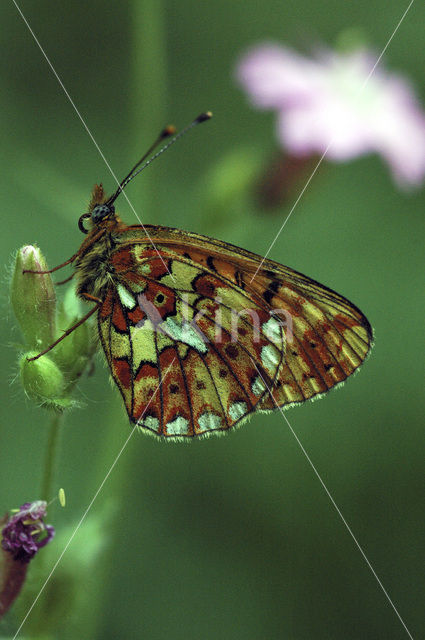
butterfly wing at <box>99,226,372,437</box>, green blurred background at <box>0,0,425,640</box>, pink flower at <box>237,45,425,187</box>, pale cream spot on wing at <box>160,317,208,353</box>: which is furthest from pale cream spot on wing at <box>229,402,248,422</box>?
pink flower at <box>237,45,425,187</box>

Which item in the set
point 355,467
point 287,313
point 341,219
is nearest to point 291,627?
point 355,467

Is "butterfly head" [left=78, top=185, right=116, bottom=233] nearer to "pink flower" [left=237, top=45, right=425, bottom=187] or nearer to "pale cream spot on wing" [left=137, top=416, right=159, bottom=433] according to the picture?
"pale cream spot on wing" [left=137, top=416, right=159, bottom=433]

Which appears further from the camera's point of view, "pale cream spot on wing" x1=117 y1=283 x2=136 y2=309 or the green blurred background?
the green blurred background

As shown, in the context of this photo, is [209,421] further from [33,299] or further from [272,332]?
[33,299]

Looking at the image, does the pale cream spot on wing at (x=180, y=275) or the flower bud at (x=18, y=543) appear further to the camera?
the pale cream spot on wing at (x=180, y=275)

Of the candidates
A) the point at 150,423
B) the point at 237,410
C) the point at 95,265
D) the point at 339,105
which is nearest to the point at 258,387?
the point at 237,410

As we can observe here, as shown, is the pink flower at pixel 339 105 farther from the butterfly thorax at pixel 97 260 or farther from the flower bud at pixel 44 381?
the flower bud at pixel 44 381

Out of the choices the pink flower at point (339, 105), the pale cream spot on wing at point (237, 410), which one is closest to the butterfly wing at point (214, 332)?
the pale cream spot on wing at point (237, 410)
